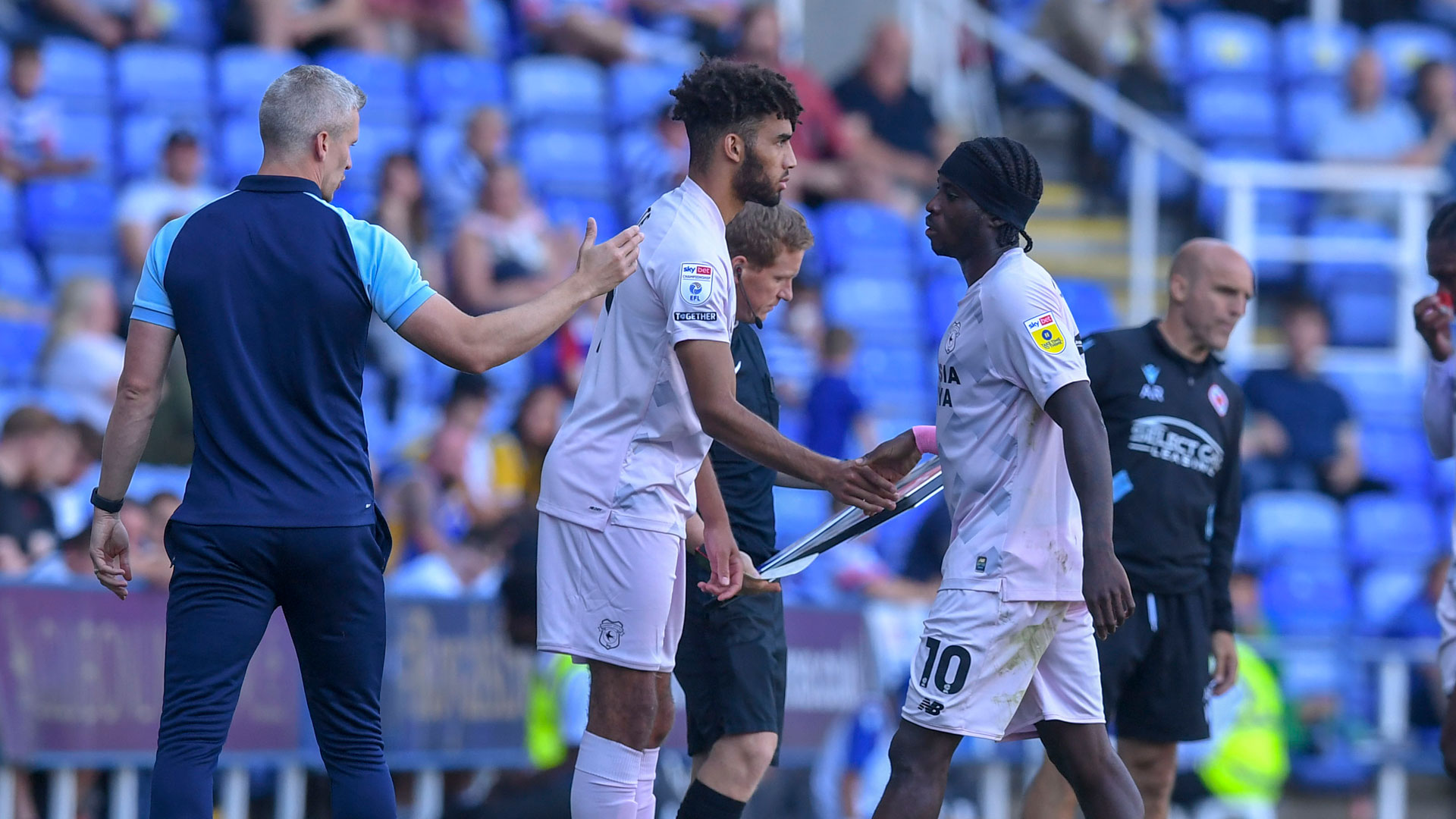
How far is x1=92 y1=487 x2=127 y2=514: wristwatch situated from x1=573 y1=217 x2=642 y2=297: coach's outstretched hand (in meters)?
1.37

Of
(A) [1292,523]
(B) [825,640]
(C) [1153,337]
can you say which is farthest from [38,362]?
(A) [1292,523]

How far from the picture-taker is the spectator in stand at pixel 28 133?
10.6 metres

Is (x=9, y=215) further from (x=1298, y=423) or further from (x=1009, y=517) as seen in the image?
(x=1298, y=423)

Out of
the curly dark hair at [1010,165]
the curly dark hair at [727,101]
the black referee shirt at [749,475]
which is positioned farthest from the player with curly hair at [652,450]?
the black referee shirt at [749,475]

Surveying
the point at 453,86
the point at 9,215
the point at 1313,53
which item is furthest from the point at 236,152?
the point at 1313,53

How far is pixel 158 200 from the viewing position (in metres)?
10.2

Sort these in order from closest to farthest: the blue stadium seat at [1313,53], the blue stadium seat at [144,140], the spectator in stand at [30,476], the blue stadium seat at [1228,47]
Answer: the spectator in stand at [30,476], the blue stadium seat at [144,140], the blue stadium seat at [1228,47], the blue stadium seat at [1313,53]

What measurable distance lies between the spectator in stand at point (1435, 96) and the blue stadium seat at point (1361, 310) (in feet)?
4.10

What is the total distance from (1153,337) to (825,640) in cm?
331

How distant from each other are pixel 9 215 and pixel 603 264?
7.35 metres

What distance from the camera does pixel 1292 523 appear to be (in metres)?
12.0

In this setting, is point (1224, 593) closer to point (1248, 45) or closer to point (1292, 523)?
point (1292, 523)

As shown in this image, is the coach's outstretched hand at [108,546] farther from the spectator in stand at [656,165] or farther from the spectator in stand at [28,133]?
the spectator in stand at [656,165]

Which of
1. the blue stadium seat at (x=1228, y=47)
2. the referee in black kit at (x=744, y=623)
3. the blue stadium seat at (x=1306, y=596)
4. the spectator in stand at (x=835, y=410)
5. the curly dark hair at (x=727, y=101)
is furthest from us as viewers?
the blue stadium seat at (x=1228, y=47)
